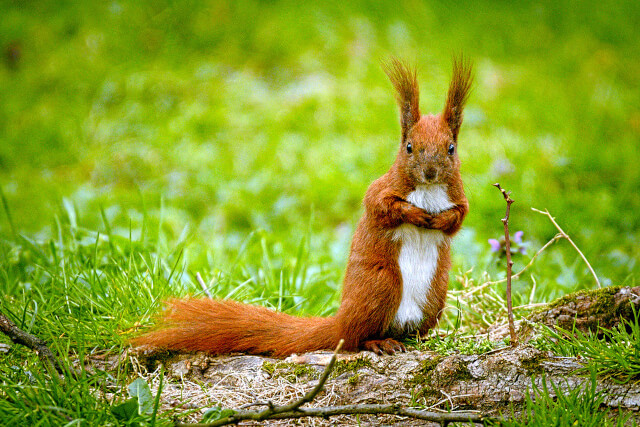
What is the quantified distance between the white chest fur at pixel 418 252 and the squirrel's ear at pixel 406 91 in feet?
0.88

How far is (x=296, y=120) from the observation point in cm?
655

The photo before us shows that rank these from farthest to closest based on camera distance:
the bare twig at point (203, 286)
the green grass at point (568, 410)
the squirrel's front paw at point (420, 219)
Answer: the bare twig at point (203, 286) < the squirrel's front paw at point (420, 219) < the green grass at point (568, 410)

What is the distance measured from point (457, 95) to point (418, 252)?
24.4 inches

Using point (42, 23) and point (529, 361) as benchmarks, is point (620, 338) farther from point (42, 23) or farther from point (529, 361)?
point (42, 23)

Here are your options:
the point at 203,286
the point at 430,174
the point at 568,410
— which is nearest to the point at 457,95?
the point at 430,174

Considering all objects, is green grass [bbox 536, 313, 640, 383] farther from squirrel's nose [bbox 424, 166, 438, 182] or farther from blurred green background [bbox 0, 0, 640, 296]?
blurred green background [bbox 0, 0, 640, 296]

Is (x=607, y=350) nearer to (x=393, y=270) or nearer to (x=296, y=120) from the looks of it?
(x=393, y=270)

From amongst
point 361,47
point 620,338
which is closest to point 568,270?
point 620,338

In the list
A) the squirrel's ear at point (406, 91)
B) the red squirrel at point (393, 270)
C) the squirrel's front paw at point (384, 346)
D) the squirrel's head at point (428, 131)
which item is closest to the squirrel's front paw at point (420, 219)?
the red squirrel at point (393, 270)

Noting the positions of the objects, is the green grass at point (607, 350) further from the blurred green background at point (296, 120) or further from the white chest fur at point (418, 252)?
the blurred green background at point (296, 120)

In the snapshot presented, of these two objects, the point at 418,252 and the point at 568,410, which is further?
the point at 418,252

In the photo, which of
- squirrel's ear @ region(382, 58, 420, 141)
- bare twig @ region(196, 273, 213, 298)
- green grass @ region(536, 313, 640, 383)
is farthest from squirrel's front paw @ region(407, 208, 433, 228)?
→ bare twig @ region(196, 273, 213, 298)

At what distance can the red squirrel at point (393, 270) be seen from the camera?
2.47 meters

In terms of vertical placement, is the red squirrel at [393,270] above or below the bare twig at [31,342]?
above
